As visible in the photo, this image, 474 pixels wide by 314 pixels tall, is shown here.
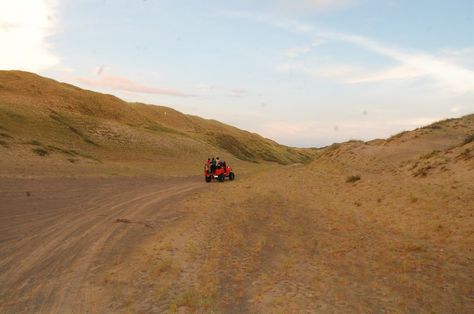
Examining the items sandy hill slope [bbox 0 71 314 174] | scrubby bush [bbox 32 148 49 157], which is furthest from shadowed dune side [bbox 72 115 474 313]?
scrubby bush [bbox 32 148 49 157]

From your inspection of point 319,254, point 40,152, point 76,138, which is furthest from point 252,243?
point 76,138

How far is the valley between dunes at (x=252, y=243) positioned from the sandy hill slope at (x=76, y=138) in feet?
19.9

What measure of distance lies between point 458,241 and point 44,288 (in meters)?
8.72

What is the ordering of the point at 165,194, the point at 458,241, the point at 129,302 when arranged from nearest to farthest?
the point at 129,302, the point at 458,241, the point at 165,194

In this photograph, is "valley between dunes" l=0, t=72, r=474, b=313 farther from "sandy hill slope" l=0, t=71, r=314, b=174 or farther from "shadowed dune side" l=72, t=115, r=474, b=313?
"sandy hill slope" l=0, t=71, r=314, b=174

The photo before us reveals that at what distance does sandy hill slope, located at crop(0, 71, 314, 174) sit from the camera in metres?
33.8

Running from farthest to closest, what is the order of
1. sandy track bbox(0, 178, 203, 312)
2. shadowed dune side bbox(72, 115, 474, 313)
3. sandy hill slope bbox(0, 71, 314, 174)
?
sandy hill slope bbox(0, 71, 314, 174) → sandy track bbox(0, 178, 203, 312) → shadowed dune side bbox(72, 115, 474, 313)

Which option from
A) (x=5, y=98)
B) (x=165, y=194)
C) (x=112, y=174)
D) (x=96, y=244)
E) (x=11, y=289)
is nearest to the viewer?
(x=11, y=289)

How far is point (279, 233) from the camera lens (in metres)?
11.8

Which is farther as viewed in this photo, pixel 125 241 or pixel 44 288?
pixel 125 241

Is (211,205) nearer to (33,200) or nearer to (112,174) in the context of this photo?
(33,200)

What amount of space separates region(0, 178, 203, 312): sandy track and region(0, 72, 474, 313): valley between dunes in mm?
45

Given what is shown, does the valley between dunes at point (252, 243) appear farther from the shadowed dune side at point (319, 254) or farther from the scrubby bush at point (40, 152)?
the scrubby bush at point (40, 152)

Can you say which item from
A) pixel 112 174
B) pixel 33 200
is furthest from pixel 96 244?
pixel 112 174
